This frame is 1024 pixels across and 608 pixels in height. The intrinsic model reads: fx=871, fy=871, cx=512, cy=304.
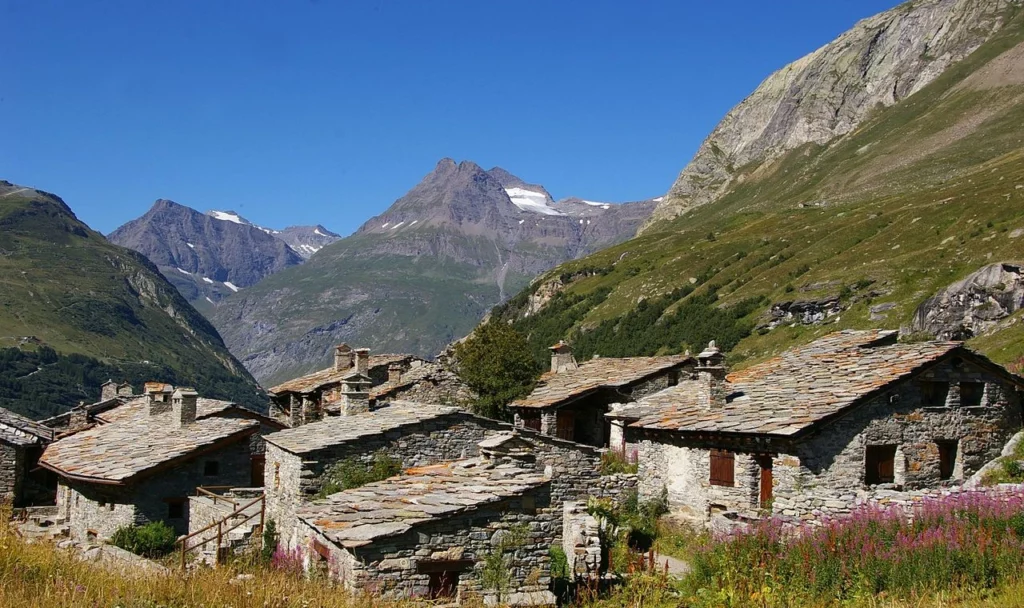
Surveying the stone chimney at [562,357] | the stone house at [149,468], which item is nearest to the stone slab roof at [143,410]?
the stone house at [149,468]

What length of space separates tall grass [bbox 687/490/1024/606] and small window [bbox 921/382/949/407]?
370 inches

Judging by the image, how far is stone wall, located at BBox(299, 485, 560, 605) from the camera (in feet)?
46.9

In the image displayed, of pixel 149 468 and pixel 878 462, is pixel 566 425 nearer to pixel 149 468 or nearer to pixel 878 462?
pixel 878 462

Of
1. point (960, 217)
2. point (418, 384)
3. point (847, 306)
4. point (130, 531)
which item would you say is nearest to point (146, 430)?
point (130, 531)

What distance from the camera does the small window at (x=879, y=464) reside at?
2442 cm

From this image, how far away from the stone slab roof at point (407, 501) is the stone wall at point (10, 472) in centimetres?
2720

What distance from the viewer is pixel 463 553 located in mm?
15289

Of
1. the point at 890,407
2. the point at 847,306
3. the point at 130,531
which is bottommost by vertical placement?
the point at 130,531

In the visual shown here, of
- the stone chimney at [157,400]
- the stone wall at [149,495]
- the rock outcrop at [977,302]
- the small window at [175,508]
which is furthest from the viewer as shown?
the rock outcrop at [977,302]

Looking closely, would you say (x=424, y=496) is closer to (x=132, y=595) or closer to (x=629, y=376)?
(x=132, y=595)

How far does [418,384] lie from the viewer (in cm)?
4959

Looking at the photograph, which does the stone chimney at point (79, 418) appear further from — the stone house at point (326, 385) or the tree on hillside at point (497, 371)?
the tree on hillside at point (497, 371)

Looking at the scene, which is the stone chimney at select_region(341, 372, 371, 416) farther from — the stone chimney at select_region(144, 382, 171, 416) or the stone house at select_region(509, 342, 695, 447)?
the stone chimney at select_region(144, 382, 171, 416)

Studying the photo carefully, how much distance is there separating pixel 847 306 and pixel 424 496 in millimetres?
87795
